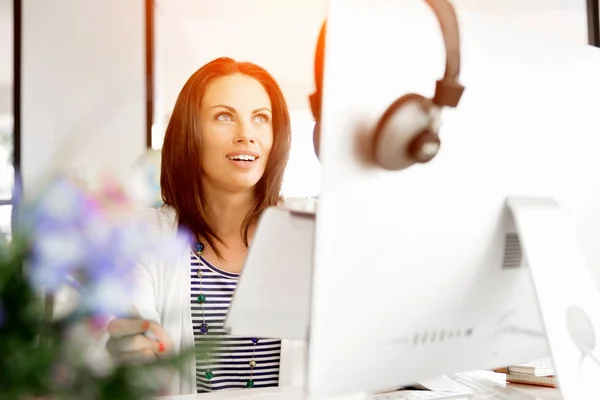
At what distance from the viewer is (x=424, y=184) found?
0.55 metres

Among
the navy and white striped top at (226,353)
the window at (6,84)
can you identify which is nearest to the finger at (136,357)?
the navy and white striped top at (226,353)

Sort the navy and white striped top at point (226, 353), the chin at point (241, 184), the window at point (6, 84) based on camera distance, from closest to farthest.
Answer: the navy and white striped top at point (226, 353)
the chin at point (241, 184)
the window at point (6, 84)

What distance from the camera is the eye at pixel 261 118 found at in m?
1.65

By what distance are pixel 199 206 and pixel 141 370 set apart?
134cm

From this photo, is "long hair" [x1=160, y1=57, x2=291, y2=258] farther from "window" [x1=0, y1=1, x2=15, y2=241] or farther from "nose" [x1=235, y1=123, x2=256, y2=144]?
"window" [x1=0, y1=1, x2=15, y2=241]

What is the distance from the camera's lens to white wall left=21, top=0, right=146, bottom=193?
2.25 meters

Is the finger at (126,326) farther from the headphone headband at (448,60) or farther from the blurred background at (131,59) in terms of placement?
the blurred background at (131,59)

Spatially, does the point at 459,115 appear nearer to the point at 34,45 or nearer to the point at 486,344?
the point at 486,344

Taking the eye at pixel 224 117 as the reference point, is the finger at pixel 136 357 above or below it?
below

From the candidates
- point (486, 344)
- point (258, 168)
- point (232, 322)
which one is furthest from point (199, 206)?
point (486, 344)

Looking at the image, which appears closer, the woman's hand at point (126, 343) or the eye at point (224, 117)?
the woman's hand at point (126, 343)

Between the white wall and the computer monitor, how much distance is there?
68.9 inches

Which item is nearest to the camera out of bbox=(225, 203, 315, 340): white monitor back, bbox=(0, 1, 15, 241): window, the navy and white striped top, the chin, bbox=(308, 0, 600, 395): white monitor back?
bbox=(308, 0, 600, 395): white monitor back

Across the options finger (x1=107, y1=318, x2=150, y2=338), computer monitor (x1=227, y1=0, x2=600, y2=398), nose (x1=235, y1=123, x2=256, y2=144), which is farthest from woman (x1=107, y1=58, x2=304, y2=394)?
finger (x1=107, y1=318, x2=150, y2=338)
